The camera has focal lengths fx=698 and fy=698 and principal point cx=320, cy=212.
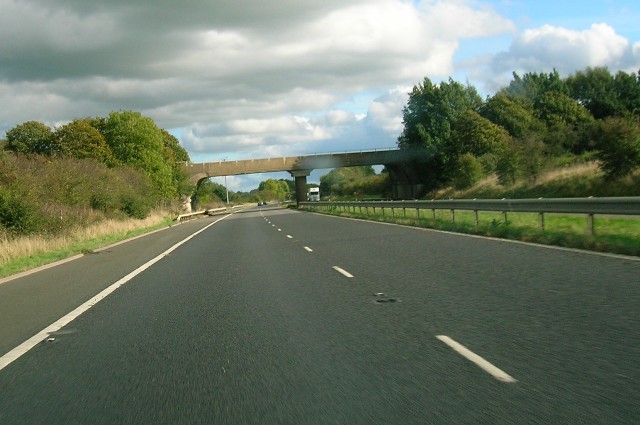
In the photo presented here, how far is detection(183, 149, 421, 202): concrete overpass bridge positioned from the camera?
93.3m

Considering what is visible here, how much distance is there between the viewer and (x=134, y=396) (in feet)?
19.5

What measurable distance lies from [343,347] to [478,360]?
1.53 metres

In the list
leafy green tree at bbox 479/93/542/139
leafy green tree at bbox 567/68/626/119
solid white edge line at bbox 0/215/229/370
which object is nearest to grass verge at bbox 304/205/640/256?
solid white edge line at bbox 0/215/229/370

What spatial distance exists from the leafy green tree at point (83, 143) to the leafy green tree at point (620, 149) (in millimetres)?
46981

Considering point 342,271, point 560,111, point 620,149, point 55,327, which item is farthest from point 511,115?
point 55,327

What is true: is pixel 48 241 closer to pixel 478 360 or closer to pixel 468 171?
pixel 478 360

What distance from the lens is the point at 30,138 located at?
90000mm

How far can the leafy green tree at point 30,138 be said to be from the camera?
8750cm

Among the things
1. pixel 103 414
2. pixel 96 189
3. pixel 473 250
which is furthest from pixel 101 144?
pixel 103 414

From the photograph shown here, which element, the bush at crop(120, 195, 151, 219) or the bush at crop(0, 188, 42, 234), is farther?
the bush at crop(120, 195, 151, 219)

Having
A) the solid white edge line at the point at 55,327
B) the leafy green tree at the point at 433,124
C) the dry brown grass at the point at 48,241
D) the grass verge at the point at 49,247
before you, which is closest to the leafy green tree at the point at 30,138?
the leafy green tree at the point at 433,124

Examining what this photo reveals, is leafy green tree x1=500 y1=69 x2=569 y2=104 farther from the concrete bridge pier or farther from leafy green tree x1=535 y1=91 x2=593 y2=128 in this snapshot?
the concrete bridge pier

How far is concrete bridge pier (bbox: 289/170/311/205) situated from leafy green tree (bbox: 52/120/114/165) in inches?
1130

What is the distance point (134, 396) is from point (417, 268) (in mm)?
9301
